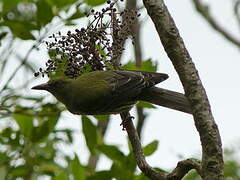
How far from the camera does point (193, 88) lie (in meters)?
2.74

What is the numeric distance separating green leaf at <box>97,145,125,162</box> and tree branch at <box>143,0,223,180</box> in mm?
1520

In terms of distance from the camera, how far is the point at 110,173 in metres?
4.04

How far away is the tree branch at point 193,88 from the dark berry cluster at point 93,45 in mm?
820

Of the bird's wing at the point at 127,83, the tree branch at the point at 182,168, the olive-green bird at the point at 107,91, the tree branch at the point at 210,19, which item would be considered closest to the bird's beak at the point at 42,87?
the olive-green bird at the point at 107,91

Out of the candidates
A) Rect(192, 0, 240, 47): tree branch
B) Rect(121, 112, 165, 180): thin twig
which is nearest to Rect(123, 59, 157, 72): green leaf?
Rect(121, 112, 165, 180): thin twig

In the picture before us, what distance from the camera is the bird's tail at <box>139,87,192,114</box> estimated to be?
167 inches

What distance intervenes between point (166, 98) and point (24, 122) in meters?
1.08

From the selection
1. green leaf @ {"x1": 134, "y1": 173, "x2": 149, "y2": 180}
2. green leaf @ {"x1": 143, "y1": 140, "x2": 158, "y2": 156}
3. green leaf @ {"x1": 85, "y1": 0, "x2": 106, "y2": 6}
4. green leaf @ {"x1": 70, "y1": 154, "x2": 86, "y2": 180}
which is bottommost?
green leaf @ {"x1": 70, "y1": 154, "x2": 86, "y2": 180}

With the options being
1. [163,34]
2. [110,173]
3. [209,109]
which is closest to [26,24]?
[110,173]

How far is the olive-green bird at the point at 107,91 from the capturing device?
174 inches

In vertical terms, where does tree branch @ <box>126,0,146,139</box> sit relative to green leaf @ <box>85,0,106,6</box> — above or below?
below

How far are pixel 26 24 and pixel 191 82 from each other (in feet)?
6.11

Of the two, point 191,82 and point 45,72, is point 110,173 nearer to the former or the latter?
point 45,72

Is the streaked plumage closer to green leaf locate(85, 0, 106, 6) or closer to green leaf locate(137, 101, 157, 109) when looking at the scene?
green leaf locate(137, 101, 157, 109)
